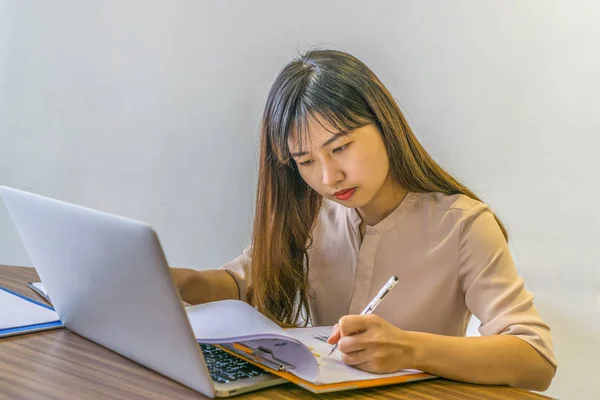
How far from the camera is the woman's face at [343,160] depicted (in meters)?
1.13

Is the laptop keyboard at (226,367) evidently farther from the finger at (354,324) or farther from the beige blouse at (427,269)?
the beige blouse at (427,269)

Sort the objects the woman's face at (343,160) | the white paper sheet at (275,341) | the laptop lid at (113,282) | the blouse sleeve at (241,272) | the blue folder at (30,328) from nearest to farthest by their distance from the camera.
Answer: the laptop lid at (113,282) < the white paper sheet at (275,341) < the blue folder at (30,328) < the woman's face at (343,160) < the blouse sleeve at (241,272)

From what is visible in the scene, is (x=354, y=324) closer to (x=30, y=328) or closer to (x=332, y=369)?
(x=332, y=369)

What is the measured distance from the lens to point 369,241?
50.9 inches

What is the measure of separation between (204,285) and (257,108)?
910 mm

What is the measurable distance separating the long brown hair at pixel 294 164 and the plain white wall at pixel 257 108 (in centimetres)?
35

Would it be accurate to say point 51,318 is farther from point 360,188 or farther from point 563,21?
point 563,21

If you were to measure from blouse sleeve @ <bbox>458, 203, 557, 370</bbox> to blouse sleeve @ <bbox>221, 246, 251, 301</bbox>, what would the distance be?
0.44 meters

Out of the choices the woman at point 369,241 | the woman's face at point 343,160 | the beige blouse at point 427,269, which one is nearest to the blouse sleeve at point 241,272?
the woman at point 369,241

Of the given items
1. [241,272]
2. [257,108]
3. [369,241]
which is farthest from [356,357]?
[257,108]

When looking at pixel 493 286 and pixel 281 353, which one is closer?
pixel 281 353

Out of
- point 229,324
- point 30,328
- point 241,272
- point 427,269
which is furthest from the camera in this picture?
point 241,272

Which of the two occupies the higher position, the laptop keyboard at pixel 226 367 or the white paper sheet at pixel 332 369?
the laptop keyboard at pixel 226 367

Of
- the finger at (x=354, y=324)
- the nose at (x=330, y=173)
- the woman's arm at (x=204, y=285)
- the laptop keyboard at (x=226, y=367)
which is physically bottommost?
the woman's arm at (x=204, y=285)
